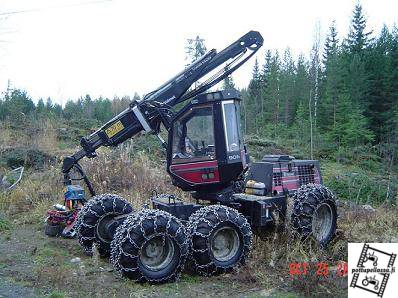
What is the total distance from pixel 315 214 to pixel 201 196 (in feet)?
6.72

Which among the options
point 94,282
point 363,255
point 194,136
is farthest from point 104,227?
point 363,255

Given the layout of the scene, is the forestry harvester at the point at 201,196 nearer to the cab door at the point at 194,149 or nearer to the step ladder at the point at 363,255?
the cab door at the point at 194,149

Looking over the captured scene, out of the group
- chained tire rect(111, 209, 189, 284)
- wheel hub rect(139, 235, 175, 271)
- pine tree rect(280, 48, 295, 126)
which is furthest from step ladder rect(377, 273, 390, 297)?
pine tree rect(280, 48, 295, 126)

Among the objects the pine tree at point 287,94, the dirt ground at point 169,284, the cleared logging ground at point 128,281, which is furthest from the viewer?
the pine tree at point 287,94

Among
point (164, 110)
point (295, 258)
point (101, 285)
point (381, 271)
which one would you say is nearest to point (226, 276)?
point (295, 258)

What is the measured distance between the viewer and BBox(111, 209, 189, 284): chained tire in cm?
644

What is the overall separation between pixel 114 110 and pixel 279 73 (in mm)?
23418

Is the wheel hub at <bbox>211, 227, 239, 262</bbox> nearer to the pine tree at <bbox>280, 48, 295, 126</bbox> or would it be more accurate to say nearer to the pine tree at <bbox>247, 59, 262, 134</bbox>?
the pine tree at <bbox>247, 59, 262, 134</bbox>

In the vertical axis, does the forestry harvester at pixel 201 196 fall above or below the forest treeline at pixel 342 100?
below

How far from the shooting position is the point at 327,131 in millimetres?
A: 37219

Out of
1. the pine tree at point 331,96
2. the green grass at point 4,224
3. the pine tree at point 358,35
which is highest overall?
the pine tree at point 358,35

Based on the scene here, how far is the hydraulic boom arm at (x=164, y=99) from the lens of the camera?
820 cm

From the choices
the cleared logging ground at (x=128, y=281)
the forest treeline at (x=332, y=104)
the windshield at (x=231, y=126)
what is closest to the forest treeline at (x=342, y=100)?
the forest treeline at (x=332, y=104)

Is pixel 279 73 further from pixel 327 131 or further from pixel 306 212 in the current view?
pixel 306 212
